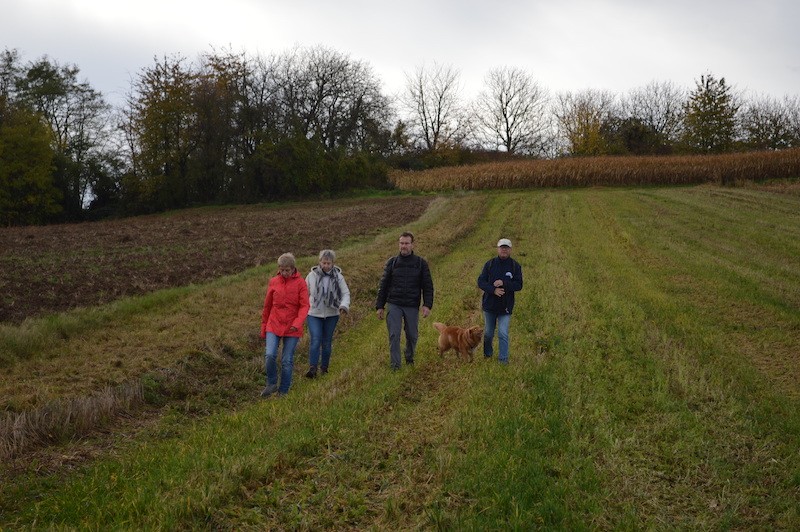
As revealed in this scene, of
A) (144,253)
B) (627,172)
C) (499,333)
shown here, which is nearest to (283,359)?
(499,333)

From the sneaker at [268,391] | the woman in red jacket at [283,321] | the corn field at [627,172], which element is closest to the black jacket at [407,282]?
the woman in red jacket at [283,321]

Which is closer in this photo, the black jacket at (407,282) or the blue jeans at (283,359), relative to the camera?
the blue jeans at (283,359)

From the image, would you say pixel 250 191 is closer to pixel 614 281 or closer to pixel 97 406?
pixel 614 281

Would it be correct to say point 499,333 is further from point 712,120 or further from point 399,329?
point 712,120

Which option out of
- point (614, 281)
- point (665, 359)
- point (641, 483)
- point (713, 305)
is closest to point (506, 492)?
point (641, 483)

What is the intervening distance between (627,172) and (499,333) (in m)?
36.3

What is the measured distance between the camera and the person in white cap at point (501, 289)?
8.29m

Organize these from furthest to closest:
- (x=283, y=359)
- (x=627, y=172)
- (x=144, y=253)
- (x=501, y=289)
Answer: (x=627, y=172) < (x=144, y=253) < (x=501, y=289) < (x=283, y=359)

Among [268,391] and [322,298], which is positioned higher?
[322,298]

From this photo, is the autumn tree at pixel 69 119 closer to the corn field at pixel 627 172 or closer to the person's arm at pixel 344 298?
the corn field at pixel 627 172

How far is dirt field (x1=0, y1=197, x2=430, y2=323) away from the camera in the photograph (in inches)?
494

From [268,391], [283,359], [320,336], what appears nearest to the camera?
[283,359]

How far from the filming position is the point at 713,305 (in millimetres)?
12109

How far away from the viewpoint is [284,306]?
8000 millimetres
